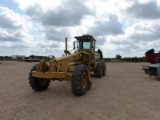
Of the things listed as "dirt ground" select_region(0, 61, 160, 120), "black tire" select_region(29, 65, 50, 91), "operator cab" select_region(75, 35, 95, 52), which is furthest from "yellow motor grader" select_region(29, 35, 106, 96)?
"operator cab" select_region(75, 35, 95, 52)

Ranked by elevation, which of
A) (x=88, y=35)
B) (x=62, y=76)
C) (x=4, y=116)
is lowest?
(x=4, y=116)

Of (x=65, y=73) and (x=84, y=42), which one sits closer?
(x=65, y=73)

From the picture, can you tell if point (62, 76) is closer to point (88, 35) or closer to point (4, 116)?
point (4, 116)

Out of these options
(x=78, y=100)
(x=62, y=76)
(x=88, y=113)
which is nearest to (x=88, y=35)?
(x=62, y=76)

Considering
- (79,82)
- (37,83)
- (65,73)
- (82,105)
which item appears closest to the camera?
(82,105)

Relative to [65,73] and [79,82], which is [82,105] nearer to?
[79,82]

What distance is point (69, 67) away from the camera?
35.7 feet

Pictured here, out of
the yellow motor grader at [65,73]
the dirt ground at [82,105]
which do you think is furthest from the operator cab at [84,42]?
the dirt ground at [82,105]

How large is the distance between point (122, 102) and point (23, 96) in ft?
12.9

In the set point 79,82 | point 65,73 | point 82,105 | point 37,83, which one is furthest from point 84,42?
point 82,105

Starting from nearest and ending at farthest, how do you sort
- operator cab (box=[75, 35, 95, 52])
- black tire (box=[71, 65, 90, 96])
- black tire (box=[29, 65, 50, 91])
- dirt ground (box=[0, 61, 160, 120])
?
dirt ground (box=[0, 61, 160, 120]) → black tire (box=[71, 65, 90, 96]) → black tire (box=[29, 65, 50, 91]) → operator cab (box=[75, 35, 95, 52])

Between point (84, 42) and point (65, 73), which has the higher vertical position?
point (84, 42)

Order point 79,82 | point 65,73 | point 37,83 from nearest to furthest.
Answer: point 79,82, point 65,73, point 37,83

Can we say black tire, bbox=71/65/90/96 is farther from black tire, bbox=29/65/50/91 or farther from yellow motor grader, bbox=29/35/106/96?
black tire, bbox=29/65/50/91
